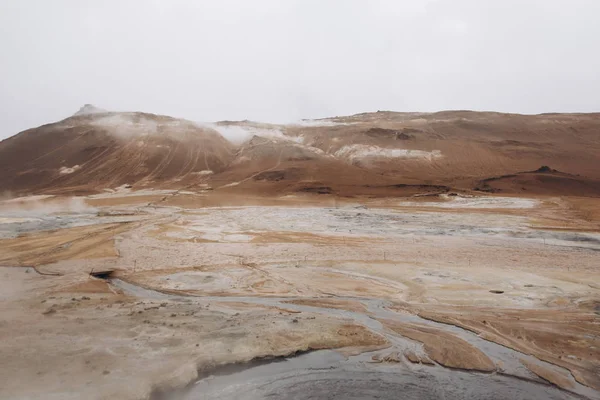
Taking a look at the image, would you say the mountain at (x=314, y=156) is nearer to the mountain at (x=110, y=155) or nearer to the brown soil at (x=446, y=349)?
the mountain at (x=110, y=155)

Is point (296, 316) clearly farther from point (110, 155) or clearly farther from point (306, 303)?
point (110, 155)

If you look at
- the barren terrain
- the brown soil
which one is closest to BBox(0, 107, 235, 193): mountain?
the barren terrain

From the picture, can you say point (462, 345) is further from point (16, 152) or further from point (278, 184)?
point (16, 152)

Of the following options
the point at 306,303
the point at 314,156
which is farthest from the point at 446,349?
the point at 314,156

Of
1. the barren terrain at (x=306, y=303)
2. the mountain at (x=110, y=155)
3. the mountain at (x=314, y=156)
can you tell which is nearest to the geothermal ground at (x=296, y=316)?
the barren terrain at (x=306, y=303)

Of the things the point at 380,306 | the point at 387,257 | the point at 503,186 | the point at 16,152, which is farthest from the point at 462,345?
the point at 16,152
